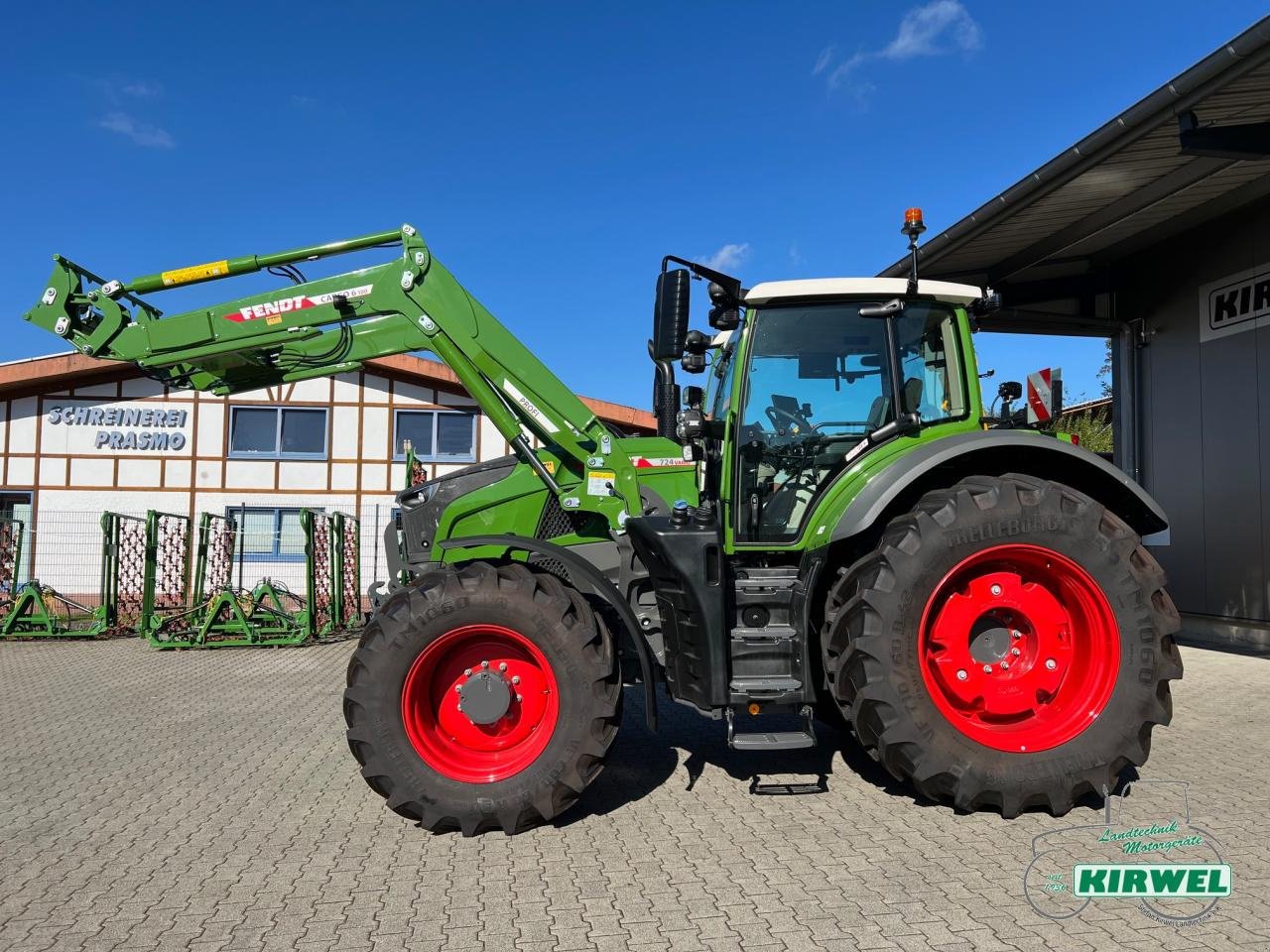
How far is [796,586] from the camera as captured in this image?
13.0 ft

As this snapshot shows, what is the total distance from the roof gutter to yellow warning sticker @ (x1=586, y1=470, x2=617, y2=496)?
5.25 meters

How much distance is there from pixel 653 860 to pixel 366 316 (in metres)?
3.23

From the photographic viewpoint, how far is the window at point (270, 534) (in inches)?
599

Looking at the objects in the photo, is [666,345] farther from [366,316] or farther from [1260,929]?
[1260,929]

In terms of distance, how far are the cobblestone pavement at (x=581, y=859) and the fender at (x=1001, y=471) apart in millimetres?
1333

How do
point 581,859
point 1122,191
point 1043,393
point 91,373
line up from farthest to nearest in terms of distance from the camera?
point 91,373 < point 1122,191 < point 1043,393 < point 581,859

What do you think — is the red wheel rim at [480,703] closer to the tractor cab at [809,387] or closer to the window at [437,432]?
the tractor cab at [809,387]

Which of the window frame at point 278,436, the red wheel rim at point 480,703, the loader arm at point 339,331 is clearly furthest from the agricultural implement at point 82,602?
the red wheel rim at point 480,703

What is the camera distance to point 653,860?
3336 mm

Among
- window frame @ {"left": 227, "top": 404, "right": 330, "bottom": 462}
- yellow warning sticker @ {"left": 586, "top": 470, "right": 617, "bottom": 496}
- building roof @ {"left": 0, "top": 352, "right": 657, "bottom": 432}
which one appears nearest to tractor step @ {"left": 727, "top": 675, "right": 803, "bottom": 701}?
yellow warning sticker @ {"left": 586, "top": 470, "right": 617, "bottom": 496}

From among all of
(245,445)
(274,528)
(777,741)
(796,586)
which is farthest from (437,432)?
(777,741)

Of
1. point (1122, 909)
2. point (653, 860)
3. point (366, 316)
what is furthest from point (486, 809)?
point (366, 316)

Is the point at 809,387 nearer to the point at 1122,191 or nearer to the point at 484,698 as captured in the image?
the point at 484,698

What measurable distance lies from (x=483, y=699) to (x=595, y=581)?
0.75m
